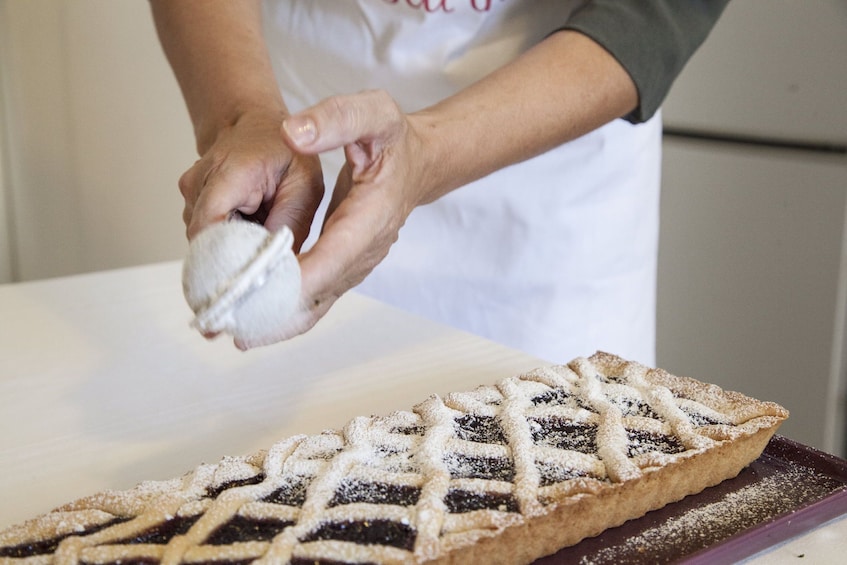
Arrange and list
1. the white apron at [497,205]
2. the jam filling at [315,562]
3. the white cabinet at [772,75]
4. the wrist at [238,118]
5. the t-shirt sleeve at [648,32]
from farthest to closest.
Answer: the white cabinet at [772,75] → the white apron at [497,205] → the t-shirt sleeve at [648,32] → the wrist at [238,118] → the jam filling at [315,562]

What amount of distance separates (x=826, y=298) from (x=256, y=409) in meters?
1.13

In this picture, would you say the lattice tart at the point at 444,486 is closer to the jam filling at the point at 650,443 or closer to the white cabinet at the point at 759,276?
the jam filling at the point at 650,443

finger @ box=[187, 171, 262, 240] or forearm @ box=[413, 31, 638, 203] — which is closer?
finger @ box=[187, 171, 262, 240]

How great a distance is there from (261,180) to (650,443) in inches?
16.1

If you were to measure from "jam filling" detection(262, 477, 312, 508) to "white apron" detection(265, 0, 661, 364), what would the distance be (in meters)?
0.66

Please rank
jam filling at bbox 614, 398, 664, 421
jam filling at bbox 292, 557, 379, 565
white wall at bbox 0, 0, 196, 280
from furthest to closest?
white wall at bbox 0, 0, 196, 280 < jam filling at bbox 614, 398, 664, 421 < jam filling at bbox 292, 557, 379, 565

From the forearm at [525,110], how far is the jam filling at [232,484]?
322 mm

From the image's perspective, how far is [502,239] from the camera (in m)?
1.32

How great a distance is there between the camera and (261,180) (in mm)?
820

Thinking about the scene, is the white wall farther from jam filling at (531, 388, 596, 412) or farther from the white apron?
jam filling at (531, 388, 596, 412)

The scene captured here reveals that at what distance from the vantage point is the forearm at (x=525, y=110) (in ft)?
3.01

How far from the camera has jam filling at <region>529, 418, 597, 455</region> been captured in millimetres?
760

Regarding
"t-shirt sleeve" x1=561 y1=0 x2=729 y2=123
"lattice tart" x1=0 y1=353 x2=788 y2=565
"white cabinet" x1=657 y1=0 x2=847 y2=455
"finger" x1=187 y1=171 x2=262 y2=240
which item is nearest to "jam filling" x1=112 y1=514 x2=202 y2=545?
"lattice tart" x1=0 y1=353 x2=788 y2=565

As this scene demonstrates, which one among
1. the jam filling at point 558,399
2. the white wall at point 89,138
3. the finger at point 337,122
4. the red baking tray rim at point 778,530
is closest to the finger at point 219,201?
the finger at point 337,122
